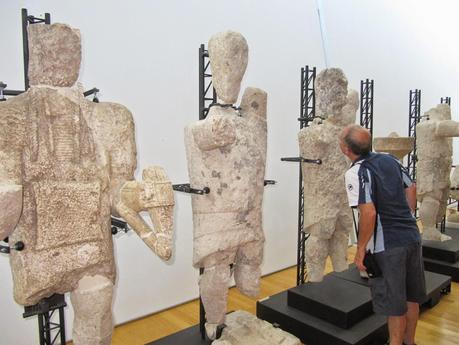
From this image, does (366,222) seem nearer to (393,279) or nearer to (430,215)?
(393,279)

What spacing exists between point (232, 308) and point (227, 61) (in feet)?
8.42

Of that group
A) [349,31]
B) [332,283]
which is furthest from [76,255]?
[349,31]

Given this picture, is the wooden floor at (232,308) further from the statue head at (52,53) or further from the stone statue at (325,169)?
the statue head at (52,53)

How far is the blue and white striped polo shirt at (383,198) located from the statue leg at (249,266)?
2.35ft

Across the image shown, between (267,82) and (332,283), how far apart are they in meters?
2.32

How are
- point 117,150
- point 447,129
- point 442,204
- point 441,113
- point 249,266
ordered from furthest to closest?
point 442,204 < point 441,113 < point 447,129 < point 249,266 < point 117,150

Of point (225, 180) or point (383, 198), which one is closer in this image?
point (225, 180)

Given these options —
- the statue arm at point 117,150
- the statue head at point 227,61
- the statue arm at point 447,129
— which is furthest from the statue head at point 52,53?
the statue arm at point 447,129

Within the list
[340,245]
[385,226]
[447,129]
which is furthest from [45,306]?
[447,129]

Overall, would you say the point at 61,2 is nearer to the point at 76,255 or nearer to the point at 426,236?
the point at 76,255

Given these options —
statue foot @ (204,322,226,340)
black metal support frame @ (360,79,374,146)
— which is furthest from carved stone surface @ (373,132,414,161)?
statue foot @ (204,322,226,340)

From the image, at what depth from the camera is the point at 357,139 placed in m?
2.73

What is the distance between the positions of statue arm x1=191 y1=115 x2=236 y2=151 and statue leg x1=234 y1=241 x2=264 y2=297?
28.8 inches

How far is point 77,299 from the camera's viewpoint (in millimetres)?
1791
